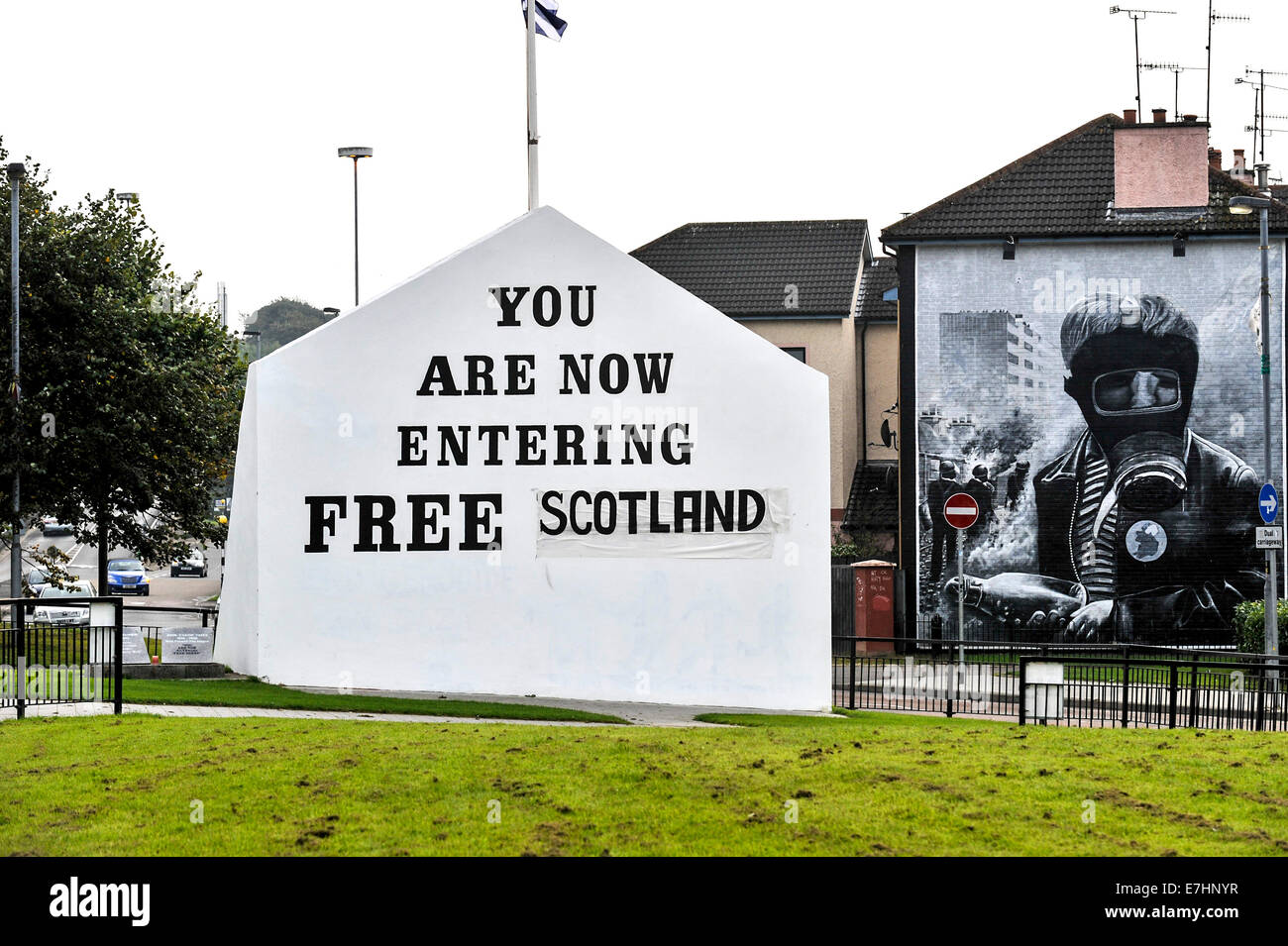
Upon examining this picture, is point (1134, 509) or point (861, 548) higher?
point (1134, 509)

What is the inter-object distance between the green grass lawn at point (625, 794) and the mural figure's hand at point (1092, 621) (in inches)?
719

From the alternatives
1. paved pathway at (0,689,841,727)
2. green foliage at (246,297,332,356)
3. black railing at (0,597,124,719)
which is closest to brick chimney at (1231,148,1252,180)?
paved pathway at (0,689,841,727)

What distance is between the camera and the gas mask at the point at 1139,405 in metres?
32.7

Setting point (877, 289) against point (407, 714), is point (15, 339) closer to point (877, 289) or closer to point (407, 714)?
point (407, 714)

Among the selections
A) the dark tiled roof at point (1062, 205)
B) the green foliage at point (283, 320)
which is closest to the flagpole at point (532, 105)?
the dark tiled roof at point (1062, 205)

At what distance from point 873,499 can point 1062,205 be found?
32.6 ft

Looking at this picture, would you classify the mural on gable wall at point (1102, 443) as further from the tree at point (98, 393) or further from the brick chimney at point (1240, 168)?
the brick chimney at point (1240, 168)

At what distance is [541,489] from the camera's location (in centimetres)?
2259

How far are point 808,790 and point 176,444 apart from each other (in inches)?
963

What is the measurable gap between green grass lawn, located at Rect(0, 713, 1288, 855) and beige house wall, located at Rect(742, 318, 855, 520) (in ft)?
96.0

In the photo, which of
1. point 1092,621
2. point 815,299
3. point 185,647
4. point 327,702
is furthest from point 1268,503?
point 185,647

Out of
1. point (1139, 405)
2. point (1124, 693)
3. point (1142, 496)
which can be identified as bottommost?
point (1124, 693)

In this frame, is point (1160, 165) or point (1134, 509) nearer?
point (1134, 509)
